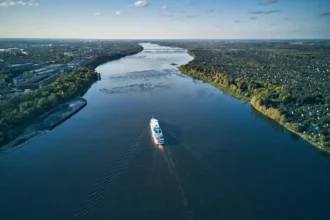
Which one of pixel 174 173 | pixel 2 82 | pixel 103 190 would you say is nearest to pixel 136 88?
pixel 2 82

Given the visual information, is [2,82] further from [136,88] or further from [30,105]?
[136,88]

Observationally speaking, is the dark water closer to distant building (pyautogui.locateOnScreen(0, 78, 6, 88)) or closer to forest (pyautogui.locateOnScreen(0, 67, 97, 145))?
forest (pyautogui.locateOnScreen(0, 67, 97, 145))

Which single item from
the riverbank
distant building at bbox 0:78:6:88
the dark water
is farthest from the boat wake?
distant building at bbox 0:78:6:88

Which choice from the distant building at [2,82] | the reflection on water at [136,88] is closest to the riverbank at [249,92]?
the reflection on water at [136,88]

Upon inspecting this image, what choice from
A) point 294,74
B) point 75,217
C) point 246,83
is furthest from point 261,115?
point 294,74

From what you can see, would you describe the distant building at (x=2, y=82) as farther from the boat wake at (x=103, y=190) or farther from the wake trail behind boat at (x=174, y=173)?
the wake trail behind boat at (x=174, y=173)

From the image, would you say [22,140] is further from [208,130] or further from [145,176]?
[208,130]
